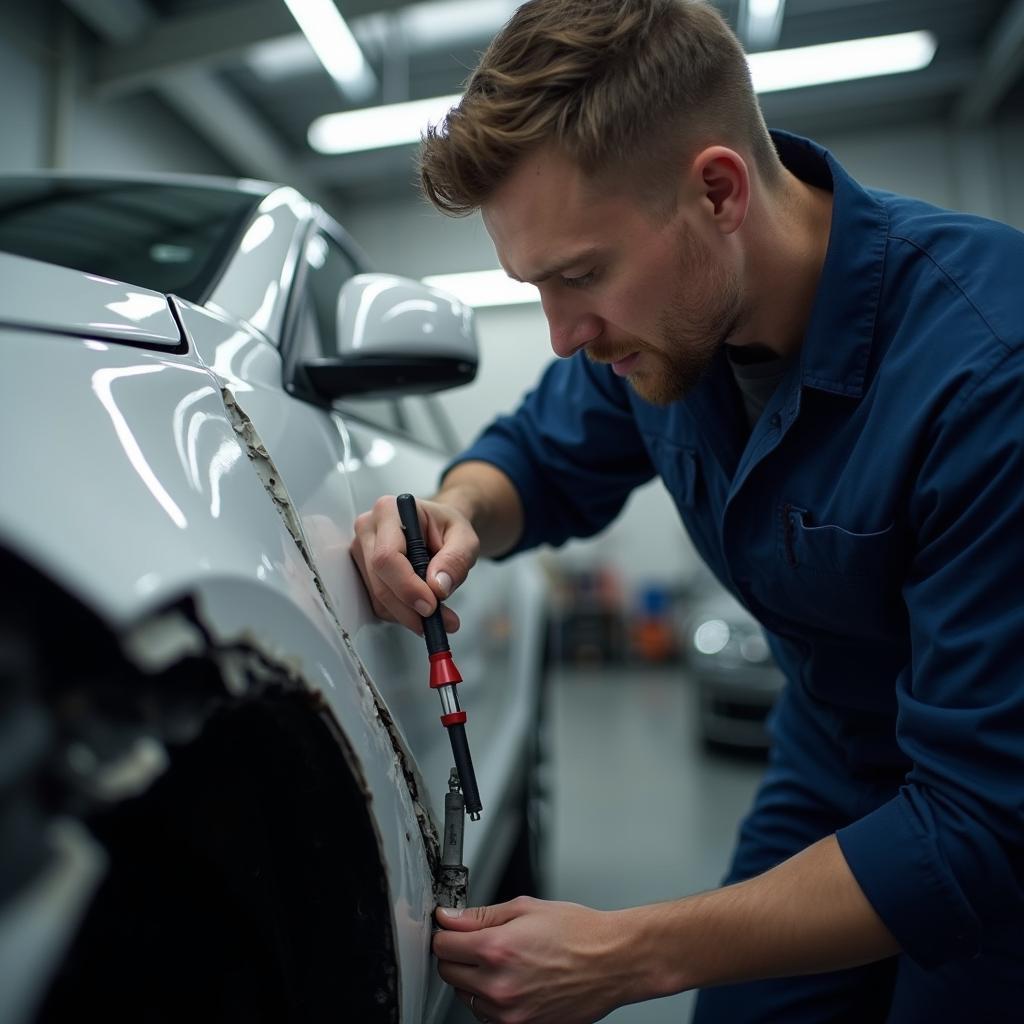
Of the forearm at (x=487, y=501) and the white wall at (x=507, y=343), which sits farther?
the white wall at (x=507, y=343)

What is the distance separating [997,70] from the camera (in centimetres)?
506

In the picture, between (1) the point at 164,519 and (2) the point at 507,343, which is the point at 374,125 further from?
(1) the point at 164,519

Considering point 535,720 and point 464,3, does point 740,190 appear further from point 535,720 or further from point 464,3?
point 464,3

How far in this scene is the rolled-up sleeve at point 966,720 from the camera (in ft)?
2.27

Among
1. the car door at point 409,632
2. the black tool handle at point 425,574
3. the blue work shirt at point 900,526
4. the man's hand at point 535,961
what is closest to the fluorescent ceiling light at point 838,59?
the car door at point 409,632

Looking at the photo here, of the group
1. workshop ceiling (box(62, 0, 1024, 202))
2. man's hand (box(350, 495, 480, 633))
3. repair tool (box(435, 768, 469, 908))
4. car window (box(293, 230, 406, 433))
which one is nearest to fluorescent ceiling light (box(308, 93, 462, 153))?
workshop ceiling (box(62, 0, 1024, 202))

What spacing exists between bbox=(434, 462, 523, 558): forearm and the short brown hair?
1.25 feet

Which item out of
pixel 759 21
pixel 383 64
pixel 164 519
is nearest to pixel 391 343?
pixel 164 519

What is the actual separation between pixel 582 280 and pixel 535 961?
2.12 feet

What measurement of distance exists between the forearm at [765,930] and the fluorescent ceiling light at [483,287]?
246 inches

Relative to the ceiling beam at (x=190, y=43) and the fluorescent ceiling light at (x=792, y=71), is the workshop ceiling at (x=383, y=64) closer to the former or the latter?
the ceiling beam at (x=190, y=43)

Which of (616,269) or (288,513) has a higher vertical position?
(616,269)

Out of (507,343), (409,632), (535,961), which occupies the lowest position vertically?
(535,961)

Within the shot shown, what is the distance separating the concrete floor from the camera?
203 cm
